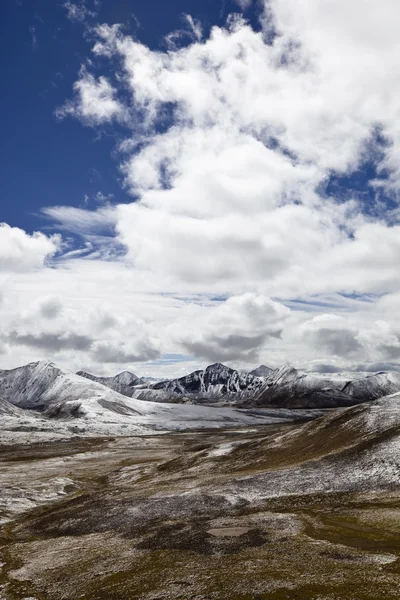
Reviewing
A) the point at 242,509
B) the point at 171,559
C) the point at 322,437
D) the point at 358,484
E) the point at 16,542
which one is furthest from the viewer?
the point at 322,437

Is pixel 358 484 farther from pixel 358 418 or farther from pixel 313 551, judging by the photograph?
pixel 358 418

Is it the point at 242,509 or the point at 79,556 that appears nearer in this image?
the point at 79,556

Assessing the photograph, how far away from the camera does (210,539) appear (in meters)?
40.2

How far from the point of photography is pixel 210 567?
1251 inches

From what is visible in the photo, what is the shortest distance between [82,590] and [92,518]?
86.8ft

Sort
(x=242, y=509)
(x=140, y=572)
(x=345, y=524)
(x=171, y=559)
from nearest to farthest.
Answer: (x=140, y=572), (x=171, y=559), (x=345, y=524), (x=242, y=509)

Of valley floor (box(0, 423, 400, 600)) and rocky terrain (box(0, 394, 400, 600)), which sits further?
rocky terrain (box(0, 394, 400, 600))

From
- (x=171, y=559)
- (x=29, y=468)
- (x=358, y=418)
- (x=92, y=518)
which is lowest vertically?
(x=29, y=468)

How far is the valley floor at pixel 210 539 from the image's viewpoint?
27922mm

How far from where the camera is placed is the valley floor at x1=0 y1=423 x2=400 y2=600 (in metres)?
27.9

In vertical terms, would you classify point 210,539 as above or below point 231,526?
above

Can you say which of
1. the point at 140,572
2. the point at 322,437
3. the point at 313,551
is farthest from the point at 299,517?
the point at 322,437

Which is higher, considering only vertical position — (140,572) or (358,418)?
(358,418)

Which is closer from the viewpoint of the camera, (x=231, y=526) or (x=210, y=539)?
(x=210, y=539)
